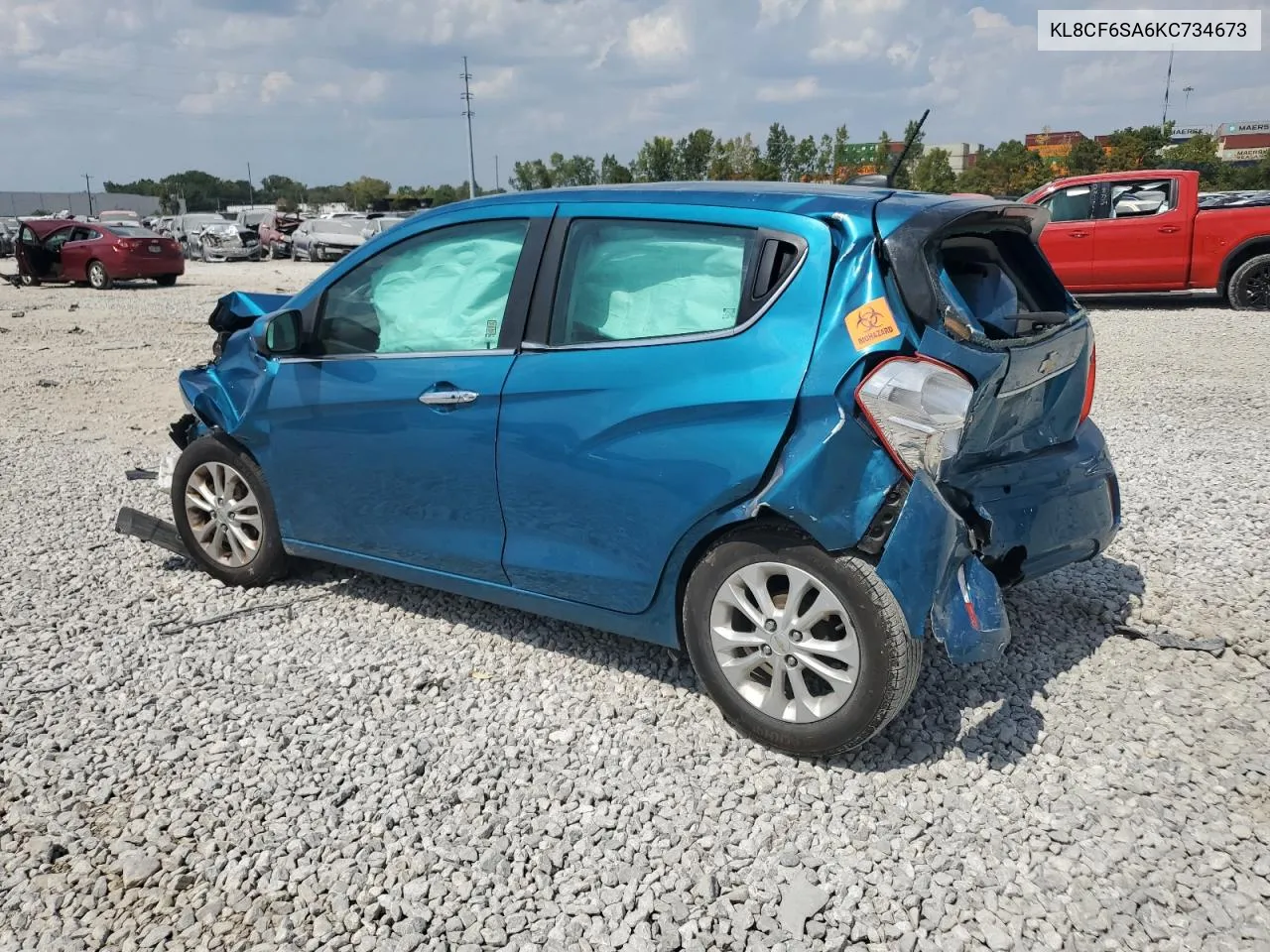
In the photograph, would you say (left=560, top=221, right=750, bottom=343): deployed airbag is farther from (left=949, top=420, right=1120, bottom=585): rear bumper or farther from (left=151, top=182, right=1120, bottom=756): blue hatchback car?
(left=949, top=420, right=1120, bottom=585): rear bumper

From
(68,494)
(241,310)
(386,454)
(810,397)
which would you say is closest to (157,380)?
(68,494)

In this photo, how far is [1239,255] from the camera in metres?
13.3

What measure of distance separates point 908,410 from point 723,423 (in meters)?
0.56

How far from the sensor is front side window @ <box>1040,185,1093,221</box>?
14195 millimetres

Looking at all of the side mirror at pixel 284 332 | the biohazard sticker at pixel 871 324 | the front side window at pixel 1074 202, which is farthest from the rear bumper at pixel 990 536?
the front side window at pixel 1074 202

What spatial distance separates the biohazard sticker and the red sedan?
22.1 m

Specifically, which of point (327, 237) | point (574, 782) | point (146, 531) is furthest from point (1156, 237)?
point (327, 237)

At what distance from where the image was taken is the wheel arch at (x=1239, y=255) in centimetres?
1316

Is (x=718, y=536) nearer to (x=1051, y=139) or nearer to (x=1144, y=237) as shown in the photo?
(x=1144, y=237)

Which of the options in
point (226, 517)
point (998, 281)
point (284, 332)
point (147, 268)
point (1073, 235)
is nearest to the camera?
point (998, 281)

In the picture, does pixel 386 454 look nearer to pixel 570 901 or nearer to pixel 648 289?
pixel 648 289

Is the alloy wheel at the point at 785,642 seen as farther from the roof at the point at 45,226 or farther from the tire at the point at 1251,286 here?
the roof at the point at 45,226

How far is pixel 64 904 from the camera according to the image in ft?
8.86

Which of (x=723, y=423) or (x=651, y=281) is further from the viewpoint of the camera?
(x=651, y=281)
